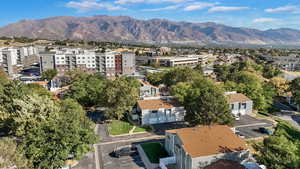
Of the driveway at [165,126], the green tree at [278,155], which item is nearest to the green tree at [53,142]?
the driveway at [165,126]

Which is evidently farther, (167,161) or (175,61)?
(175,61)

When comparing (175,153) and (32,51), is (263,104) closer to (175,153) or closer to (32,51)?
(175,153)

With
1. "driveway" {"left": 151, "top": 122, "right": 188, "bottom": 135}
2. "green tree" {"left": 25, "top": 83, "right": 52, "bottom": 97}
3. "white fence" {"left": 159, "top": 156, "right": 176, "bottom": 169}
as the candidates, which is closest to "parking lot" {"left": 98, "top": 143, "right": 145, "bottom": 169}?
"white fence" {"left": 159, "top": 156, "right": 176, "bottom": 169}

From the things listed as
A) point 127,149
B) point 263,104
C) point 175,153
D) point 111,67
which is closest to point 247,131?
point 263,104

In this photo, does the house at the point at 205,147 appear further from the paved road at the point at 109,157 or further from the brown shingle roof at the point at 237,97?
the brown shingle roof at the point at 237,97

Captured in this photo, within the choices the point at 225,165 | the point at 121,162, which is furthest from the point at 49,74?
the point at 225,165

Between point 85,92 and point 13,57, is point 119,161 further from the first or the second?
point 13,57
